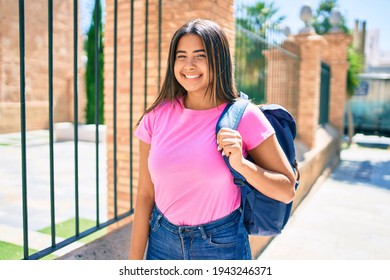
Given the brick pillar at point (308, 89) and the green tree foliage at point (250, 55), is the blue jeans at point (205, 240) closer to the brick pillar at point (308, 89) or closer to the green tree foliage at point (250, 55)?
the green tree foliage at point (250, 55)

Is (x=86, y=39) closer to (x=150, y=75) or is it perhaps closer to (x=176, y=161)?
(x=150, y=75)

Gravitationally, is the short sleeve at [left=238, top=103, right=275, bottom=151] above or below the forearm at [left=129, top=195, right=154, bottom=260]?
above

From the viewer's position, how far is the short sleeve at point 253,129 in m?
1.44

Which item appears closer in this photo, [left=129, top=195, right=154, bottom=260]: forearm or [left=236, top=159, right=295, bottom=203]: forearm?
[left=236, top=159, right=295, bottom=203]: forearm

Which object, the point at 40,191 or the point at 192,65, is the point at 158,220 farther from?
the point at 40,191

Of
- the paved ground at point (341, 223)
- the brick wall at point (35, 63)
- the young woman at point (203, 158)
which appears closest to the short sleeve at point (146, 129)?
the young woman at point (203, 158)

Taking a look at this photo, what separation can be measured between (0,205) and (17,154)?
5.89 m

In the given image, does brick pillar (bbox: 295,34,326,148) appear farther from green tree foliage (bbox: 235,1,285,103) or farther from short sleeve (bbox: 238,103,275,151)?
short sleeve (bbox: 238,103,275,151)

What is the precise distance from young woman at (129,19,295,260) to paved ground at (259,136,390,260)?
96.1 inches

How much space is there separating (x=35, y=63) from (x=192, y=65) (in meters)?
16.5

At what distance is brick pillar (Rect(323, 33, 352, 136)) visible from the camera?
1063 centimetres

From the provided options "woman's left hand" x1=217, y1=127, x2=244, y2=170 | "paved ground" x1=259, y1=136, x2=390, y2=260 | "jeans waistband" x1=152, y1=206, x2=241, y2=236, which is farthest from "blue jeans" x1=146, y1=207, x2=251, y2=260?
"paved ground" x1=259, y1=136, x2=390, y2=260

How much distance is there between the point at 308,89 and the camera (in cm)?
792

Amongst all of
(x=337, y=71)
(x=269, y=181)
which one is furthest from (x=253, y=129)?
(x=337, y=71)
